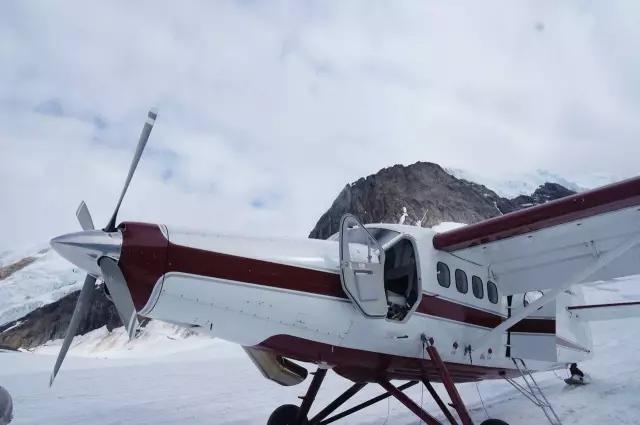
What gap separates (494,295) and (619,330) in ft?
38.2

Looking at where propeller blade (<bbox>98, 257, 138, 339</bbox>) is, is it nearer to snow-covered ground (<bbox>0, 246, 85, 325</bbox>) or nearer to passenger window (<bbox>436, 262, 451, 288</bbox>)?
passenger window (<bbox>436, 262, 451, 288</bbox>)

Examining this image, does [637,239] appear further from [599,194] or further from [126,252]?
[126,252]

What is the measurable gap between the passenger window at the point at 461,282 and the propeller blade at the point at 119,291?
457cm

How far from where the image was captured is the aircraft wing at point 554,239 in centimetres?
561

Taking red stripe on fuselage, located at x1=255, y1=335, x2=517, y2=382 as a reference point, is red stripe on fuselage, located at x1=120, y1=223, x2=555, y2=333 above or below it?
above

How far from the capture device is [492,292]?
7.32 m

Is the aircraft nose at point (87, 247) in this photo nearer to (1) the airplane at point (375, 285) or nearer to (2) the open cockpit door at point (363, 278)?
(1) the airplane at point (375, 285)

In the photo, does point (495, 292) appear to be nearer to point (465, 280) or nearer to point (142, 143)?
point (465, 280)

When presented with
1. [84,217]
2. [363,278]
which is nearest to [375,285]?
[363,278]

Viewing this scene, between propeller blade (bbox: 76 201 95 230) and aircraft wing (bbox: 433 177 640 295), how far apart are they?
184 inches

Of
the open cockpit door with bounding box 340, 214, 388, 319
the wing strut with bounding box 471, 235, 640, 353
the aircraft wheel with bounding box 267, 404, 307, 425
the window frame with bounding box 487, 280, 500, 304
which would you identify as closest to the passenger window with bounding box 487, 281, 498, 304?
the window frame with bounding box 487, 280, 500, 304

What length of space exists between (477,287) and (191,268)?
461 centimetres

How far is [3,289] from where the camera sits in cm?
10569

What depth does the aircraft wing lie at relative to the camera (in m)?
5.61
